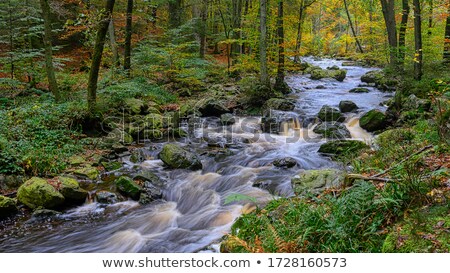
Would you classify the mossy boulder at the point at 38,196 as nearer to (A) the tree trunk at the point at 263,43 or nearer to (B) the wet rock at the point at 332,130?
(B) the wet rock at the point at 332,130

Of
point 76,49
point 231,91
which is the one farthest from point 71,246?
point 76,49

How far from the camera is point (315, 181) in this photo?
5.80m

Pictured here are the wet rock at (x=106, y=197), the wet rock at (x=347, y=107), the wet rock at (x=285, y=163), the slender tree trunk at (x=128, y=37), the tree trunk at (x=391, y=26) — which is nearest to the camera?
the wet rock at (x=106, y=197)

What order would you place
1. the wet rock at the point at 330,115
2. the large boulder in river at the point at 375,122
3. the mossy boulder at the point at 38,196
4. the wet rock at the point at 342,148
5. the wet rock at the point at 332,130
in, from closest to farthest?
the mossy boulder at the point at 38,196
the wet rock at the point at 342,148
the wet rock at the point at 332,130
the large boulder in river at the point at 375,122
the wet rock at the point at 330,115

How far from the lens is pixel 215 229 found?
214 inches

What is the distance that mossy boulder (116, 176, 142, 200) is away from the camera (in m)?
6.55

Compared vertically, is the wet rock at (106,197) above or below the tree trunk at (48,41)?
below

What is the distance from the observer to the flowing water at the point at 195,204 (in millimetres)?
5168

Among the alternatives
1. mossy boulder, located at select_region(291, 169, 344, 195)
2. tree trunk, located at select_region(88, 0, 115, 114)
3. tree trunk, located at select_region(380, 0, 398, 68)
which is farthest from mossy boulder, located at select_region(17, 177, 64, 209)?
tree trunk, located at select_region(380, 0, 398, 68)

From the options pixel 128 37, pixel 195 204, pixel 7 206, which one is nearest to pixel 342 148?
pixel 195 204

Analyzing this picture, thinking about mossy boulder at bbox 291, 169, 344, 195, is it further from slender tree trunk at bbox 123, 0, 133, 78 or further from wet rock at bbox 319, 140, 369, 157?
slender tree trunk at bbox 123, 0, 133, 78

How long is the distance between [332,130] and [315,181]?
4.58 metres

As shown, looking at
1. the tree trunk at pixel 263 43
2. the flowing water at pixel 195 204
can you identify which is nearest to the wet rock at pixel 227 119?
the flowing water at pixel 195 204

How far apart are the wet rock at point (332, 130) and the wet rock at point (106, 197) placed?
6.46 m
